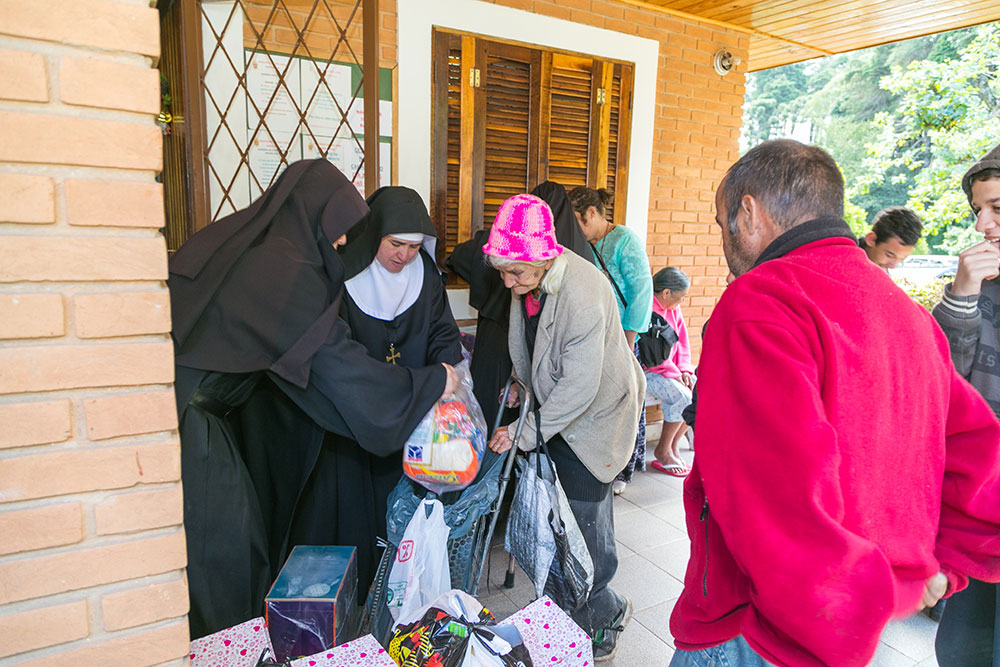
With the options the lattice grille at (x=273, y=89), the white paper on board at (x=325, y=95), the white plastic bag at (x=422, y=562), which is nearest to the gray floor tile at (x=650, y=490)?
the white plastic bag at (x=422, y=562)

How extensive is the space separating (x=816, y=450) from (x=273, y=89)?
3.23 m

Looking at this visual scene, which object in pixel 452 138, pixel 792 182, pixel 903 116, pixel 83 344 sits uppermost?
pixel 903 116

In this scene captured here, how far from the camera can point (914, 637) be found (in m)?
2.74

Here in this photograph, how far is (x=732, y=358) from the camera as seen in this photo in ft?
3.41

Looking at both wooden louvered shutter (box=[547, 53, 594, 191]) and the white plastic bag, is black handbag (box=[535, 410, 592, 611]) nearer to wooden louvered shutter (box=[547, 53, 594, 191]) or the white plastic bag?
the white plastic bag

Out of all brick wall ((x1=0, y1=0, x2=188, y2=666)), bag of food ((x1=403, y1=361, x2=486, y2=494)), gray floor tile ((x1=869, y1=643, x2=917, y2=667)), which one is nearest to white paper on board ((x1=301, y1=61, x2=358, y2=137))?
bag of food ((x1=403, y1=361, x2=486, y2=494))

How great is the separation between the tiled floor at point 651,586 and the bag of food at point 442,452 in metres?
0.94

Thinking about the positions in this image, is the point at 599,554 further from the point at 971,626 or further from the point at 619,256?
the point at 619,256

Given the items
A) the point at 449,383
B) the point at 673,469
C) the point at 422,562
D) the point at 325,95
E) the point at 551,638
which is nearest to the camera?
the point at 551,638

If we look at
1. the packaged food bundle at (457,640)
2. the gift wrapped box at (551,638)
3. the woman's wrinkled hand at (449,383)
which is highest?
the woman's wrinkled hand at (449,383)

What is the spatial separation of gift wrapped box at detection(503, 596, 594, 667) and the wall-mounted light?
4.57 m

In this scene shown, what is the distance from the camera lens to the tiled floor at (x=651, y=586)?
2.61 metres

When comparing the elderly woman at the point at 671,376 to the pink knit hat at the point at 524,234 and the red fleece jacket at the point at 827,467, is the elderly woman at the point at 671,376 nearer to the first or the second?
the pink knit hat at the point at 524,234

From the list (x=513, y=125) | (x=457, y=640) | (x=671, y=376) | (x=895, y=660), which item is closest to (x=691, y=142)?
(x=513, y=125)
